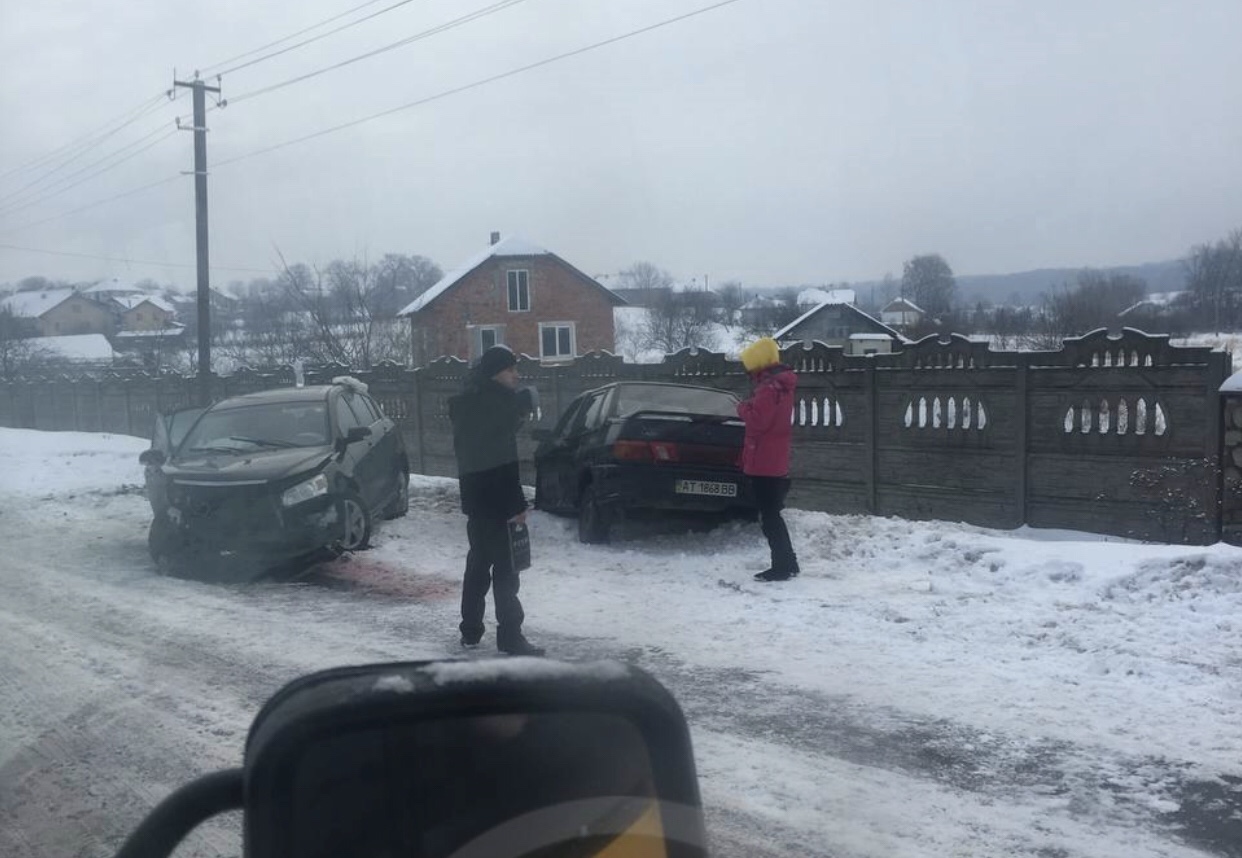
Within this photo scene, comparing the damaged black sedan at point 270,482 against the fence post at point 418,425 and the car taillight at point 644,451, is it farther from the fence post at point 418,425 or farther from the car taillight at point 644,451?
the fence post at point 418,425

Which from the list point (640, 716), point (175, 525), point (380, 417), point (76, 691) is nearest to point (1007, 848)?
point (640, 716)

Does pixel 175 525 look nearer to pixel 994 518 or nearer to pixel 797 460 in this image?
pixel 797 460

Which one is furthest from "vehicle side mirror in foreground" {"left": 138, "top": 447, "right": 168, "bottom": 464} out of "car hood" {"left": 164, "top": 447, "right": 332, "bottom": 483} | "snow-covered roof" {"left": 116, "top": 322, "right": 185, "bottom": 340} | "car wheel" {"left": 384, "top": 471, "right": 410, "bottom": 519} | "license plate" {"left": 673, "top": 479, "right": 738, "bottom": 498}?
"snow-covered roof" {"left": 116, "top": 322, "right": 185, "bottom": 340}

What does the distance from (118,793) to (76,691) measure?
203cm

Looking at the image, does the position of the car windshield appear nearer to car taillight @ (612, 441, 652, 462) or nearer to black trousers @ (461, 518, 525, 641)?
car taillight @ (612, 441, 652, 462)

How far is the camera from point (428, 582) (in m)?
10.3

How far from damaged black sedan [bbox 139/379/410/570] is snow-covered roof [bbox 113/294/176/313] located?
2567cm

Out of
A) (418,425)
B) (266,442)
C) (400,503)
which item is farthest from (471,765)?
(418,425)

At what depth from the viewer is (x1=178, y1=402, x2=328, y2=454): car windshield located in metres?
12.0

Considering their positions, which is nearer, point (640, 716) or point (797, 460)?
point (640, 716)

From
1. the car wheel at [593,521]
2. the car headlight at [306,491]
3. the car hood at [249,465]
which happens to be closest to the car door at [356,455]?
the car hood at [249,465]

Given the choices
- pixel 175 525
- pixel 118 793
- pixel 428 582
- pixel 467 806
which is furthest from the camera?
pixel 175 525

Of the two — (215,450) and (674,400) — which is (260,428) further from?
(674,400)

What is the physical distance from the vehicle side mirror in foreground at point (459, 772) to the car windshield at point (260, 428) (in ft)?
33.9
